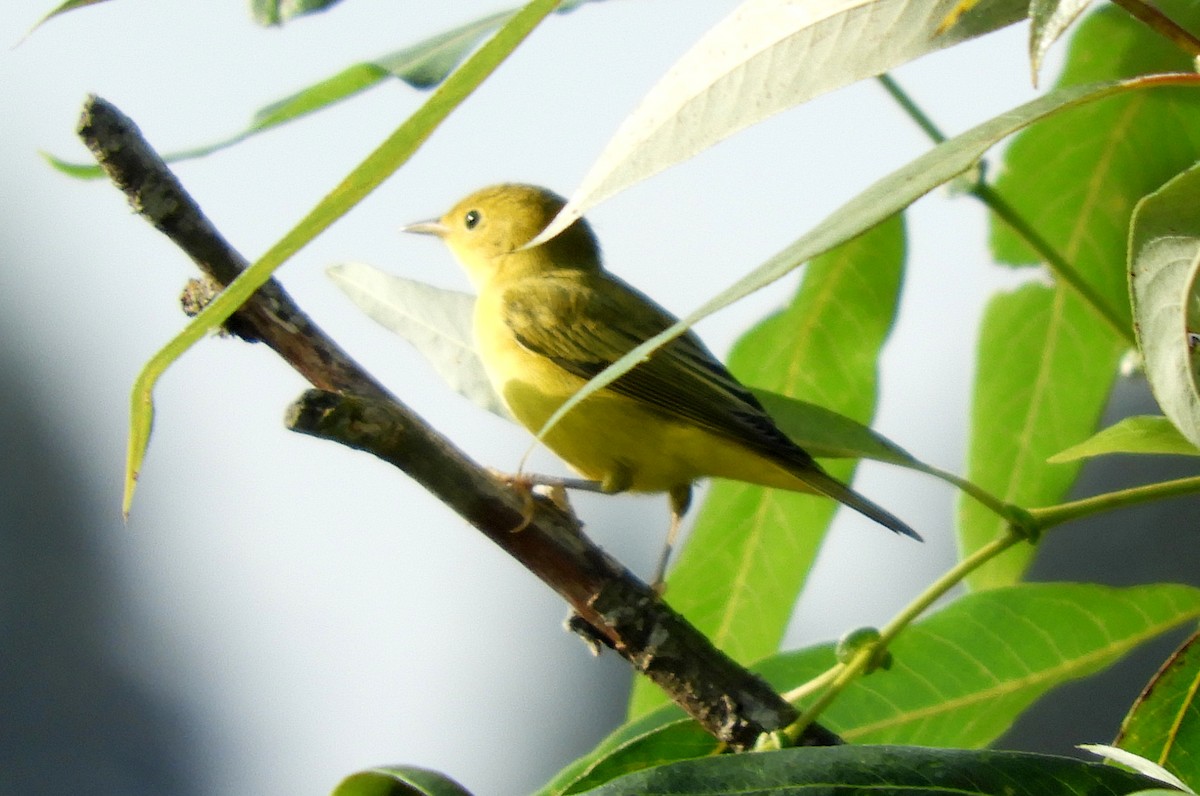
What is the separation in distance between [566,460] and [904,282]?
99 centimetres

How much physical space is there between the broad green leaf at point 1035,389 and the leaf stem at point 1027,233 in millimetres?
385

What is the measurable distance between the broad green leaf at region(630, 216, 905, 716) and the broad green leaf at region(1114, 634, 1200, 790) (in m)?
0.79

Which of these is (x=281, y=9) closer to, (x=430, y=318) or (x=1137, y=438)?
(x=430, y=318)

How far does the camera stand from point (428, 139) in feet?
3.94

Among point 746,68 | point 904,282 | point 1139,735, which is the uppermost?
point 904,282

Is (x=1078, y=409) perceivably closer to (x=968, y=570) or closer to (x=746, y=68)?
(x=968, y=570)

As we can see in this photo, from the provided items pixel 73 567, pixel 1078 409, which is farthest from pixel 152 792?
pixel 1078 409

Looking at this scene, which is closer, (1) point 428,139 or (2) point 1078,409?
(1) point 428,139

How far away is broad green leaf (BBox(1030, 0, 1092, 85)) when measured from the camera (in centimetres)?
112

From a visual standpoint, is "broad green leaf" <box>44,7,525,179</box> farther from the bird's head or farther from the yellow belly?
the bird's head

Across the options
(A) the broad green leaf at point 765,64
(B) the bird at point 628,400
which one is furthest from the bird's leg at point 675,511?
(A) the broad green leaf at point 765,64

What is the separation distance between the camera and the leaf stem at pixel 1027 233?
196cm

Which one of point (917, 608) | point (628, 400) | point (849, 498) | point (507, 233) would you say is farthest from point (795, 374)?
point (507, 233)

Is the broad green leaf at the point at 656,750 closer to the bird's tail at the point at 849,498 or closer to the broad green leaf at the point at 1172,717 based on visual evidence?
the broad green leaf at the point at 1172,717
